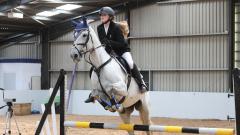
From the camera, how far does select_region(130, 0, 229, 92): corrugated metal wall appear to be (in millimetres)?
16656

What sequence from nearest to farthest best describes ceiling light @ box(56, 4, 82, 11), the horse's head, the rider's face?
the horse's head < the rider's face < ceiling light @ box(56, 4, 82, 11)

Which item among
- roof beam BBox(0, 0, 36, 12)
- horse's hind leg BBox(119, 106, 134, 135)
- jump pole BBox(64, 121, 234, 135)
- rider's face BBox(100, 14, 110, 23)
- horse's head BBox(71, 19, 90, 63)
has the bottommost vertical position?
horse's hind leg BBox(119, 106, 134, 135)

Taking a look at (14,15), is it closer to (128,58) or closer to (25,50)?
(25,50)

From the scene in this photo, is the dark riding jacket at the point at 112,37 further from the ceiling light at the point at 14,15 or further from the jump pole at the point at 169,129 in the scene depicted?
the ceiling light at the point at 14,15

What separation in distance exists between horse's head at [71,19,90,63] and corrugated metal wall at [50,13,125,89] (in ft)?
47.0

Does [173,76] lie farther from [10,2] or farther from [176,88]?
[10,2]

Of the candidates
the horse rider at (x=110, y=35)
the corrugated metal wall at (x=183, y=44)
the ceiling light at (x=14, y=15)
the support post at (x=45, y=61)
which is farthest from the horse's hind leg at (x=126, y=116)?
the support post at (x=45, y=61)

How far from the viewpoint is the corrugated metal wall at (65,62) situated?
66.8 ft

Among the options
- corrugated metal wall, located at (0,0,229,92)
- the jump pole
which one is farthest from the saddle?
corrugated metal wall, located at (0,0,229,92)

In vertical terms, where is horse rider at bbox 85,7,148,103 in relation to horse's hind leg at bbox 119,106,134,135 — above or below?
above

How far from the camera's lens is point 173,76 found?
17.8m

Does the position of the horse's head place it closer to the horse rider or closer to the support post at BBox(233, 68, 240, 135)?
the horse rider

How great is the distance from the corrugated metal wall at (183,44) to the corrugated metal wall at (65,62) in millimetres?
2863

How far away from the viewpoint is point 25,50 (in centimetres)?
2266
